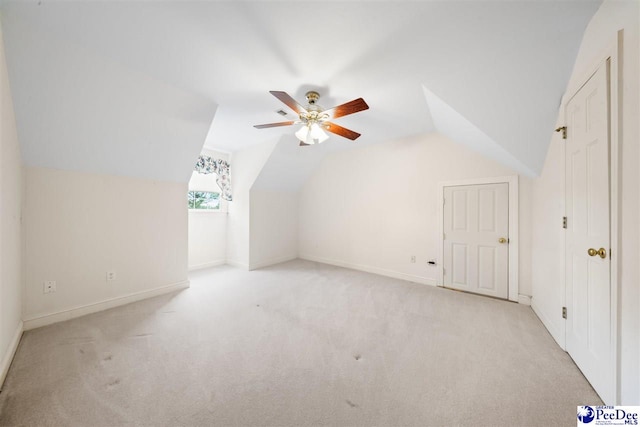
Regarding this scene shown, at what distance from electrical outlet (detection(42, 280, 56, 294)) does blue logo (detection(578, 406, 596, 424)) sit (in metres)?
4.36

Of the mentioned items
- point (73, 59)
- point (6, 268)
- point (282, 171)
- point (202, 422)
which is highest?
point (73, 59)

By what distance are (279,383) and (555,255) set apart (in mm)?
2647

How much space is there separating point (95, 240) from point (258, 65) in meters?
2.67

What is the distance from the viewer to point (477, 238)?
3010 mm

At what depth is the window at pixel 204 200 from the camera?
4211 mm

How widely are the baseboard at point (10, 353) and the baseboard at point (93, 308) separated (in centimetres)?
10

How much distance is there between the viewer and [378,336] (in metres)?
2.02

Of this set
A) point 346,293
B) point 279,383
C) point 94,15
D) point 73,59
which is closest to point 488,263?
point 346,293

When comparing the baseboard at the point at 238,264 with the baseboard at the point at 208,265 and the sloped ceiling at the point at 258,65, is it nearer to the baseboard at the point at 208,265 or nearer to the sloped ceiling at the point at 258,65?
the baseboard at the point at 208,265

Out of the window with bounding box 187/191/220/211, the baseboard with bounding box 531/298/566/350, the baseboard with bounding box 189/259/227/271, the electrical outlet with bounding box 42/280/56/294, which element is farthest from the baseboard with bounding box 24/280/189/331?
the baseboard with bounding box 531/298/566/350

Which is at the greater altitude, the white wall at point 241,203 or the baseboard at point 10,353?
the white wall at point 241,203

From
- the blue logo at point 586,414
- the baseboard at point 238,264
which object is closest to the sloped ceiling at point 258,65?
the blue logo at point 586,414

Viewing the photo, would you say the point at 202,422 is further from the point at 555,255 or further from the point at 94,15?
the point at 555,255

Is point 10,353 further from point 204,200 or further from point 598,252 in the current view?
point 598,252
